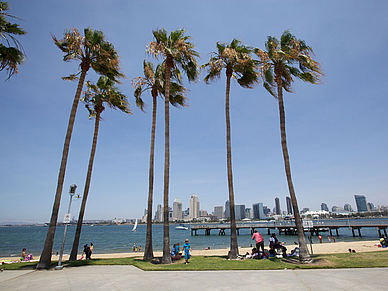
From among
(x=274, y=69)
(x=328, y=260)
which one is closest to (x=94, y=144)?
(x=274, y=69)

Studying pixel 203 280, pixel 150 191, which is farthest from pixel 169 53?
pixel 203 280

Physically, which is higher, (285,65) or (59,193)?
(285,65)

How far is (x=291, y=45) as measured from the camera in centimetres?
1317

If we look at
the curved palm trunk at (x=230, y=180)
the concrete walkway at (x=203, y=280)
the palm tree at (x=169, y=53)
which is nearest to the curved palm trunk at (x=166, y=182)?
the palm tree at (x=169, y=53)

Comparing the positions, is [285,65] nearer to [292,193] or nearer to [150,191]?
[292,193]

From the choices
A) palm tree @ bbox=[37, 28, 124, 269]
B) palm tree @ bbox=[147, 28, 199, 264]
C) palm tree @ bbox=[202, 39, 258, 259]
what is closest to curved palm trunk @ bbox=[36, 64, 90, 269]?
palm tree @ bbox=[37, 28, 124, 269]

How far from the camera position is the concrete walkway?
6.64m

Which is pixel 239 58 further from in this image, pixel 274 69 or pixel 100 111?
pixel 100 111

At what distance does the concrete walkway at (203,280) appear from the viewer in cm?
664

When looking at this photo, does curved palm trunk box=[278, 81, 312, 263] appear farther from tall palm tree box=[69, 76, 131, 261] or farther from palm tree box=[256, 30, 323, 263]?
tall palm tree box=[69, 76, 131, 261]

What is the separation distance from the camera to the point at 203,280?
7.64 metres

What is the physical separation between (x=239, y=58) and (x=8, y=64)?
501 inches

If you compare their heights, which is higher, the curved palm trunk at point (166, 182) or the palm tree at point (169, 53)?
the palm tree at point (169, 53)

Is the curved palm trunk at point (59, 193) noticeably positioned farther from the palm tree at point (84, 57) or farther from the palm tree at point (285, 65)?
the palm tree at point (285, 65)
